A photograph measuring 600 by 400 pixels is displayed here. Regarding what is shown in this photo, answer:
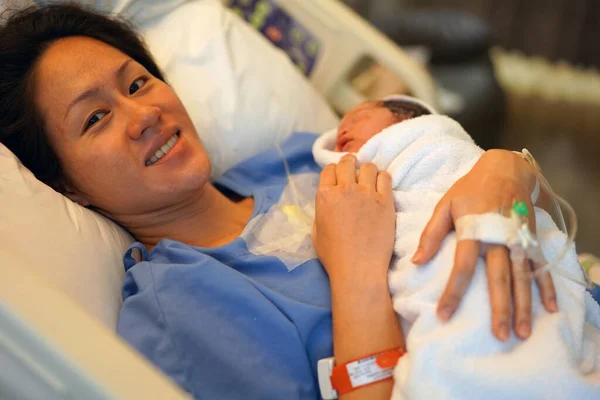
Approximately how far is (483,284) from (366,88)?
1191 millimetres

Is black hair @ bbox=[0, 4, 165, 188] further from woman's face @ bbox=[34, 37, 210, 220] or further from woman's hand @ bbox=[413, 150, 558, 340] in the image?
woman's hand @ bbox=[413, 150, 558, 340]

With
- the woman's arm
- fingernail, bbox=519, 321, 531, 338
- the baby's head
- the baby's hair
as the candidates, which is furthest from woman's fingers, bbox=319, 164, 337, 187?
fingernail, bbox=519, 321, 531, 338

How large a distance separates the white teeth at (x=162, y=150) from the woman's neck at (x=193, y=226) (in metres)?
0.13

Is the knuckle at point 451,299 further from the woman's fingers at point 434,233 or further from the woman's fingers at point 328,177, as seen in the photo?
the woman's fingers at point 328,177

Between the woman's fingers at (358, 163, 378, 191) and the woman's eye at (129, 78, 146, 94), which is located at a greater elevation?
the woman's eye at (129, 78, 146, 94)

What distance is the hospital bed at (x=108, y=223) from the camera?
65cm

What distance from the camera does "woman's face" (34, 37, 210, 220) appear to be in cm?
116

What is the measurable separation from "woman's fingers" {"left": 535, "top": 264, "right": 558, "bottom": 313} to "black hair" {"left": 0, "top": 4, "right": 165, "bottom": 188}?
3.10 ft

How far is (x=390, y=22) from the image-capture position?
337 centimetres

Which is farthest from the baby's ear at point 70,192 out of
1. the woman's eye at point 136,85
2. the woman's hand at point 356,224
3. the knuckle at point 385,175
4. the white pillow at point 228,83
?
the knuckle at point 385,175

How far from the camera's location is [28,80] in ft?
3.90

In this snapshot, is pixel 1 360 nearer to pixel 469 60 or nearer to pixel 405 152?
pixel 405 152

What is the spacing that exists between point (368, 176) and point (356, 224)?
0.39 ft

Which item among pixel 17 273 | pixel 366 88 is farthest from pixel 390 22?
pixel 17 273
